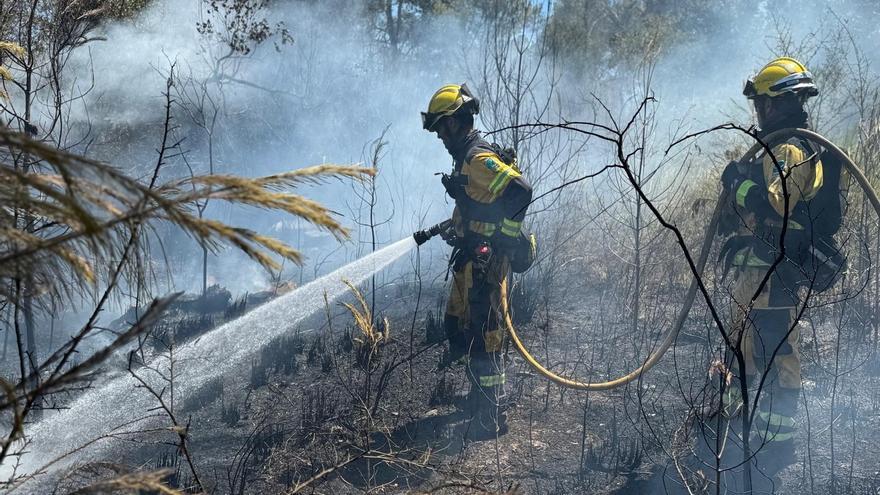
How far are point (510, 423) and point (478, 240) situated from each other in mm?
1256

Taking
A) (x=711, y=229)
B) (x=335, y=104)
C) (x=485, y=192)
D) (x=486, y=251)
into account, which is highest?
(x=335, y=104)

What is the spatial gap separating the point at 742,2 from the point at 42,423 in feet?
69.5

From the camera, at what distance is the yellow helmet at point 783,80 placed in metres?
4.20

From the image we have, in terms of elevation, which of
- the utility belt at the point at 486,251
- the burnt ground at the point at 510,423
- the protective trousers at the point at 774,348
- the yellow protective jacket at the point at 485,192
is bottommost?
the burnt ground at the point at 510,423

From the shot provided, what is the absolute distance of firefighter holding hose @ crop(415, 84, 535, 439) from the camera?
482cm

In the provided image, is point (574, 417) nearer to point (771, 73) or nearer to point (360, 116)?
point (771, 73)

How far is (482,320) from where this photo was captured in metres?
5.03

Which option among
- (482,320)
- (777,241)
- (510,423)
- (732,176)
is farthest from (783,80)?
(510,423)

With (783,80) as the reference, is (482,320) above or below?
below

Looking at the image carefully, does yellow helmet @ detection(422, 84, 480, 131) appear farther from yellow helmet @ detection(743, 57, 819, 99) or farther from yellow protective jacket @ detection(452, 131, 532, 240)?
yellow helmet @ detection(743, 57, 819, 99)

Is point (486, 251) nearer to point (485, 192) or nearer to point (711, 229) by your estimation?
point (485, 192)

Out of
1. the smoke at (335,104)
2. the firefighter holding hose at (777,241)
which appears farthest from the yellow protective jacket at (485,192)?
the smoke at (335,104)

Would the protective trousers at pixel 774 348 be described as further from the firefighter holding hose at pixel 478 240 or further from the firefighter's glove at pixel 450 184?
the firefighter's glove at pixel 450 184

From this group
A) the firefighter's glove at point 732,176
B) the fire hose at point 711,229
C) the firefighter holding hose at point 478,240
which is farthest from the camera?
the firefighter holding hose at point 478,240
